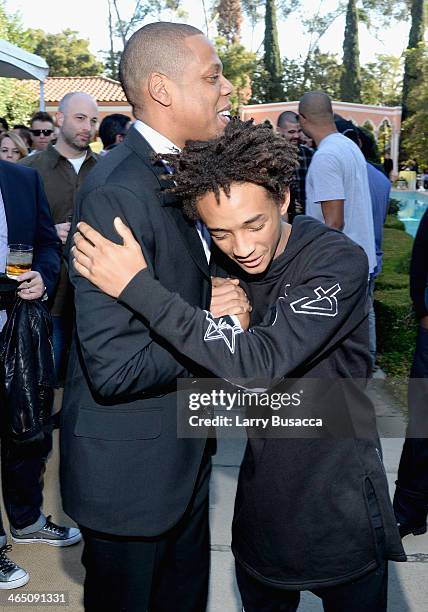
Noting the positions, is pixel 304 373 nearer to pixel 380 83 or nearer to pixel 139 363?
pixel 139 363

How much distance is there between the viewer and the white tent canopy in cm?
880

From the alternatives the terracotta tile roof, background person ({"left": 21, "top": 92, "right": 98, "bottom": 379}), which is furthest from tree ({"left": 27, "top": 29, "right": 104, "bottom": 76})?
background person ({"left": 21, "top": 92, "right": 98, "bottom": 379})

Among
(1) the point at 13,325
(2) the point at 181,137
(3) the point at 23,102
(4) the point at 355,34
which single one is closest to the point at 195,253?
(2) the point at 181,137

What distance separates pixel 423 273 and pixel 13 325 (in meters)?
2.19

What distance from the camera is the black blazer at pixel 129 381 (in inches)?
75.3

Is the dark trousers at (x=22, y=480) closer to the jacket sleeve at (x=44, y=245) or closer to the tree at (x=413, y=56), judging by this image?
the jacket sleeve at (x=44, y=245)

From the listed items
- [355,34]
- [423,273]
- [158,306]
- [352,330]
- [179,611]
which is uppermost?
[355,34]

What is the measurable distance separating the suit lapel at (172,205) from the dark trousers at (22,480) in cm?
186

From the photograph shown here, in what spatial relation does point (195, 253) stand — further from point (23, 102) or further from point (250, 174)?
point (23, 102)

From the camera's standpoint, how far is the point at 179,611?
243cm

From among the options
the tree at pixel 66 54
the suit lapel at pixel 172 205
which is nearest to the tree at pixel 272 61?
the tree at pixel 66 54

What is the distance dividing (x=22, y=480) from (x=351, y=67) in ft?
167

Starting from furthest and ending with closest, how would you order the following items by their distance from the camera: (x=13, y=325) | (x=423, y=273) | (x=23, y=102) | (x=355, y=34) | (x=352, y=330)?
(x=355, y=34), (x=23, y=102), (x=423, y=273), (x=13, y=325), (x=352, y=330)

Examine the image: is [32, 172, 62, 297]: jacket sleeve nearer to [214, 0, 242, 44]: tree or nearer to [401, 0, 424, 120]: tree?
[401, 0, 424, 120]: tree
